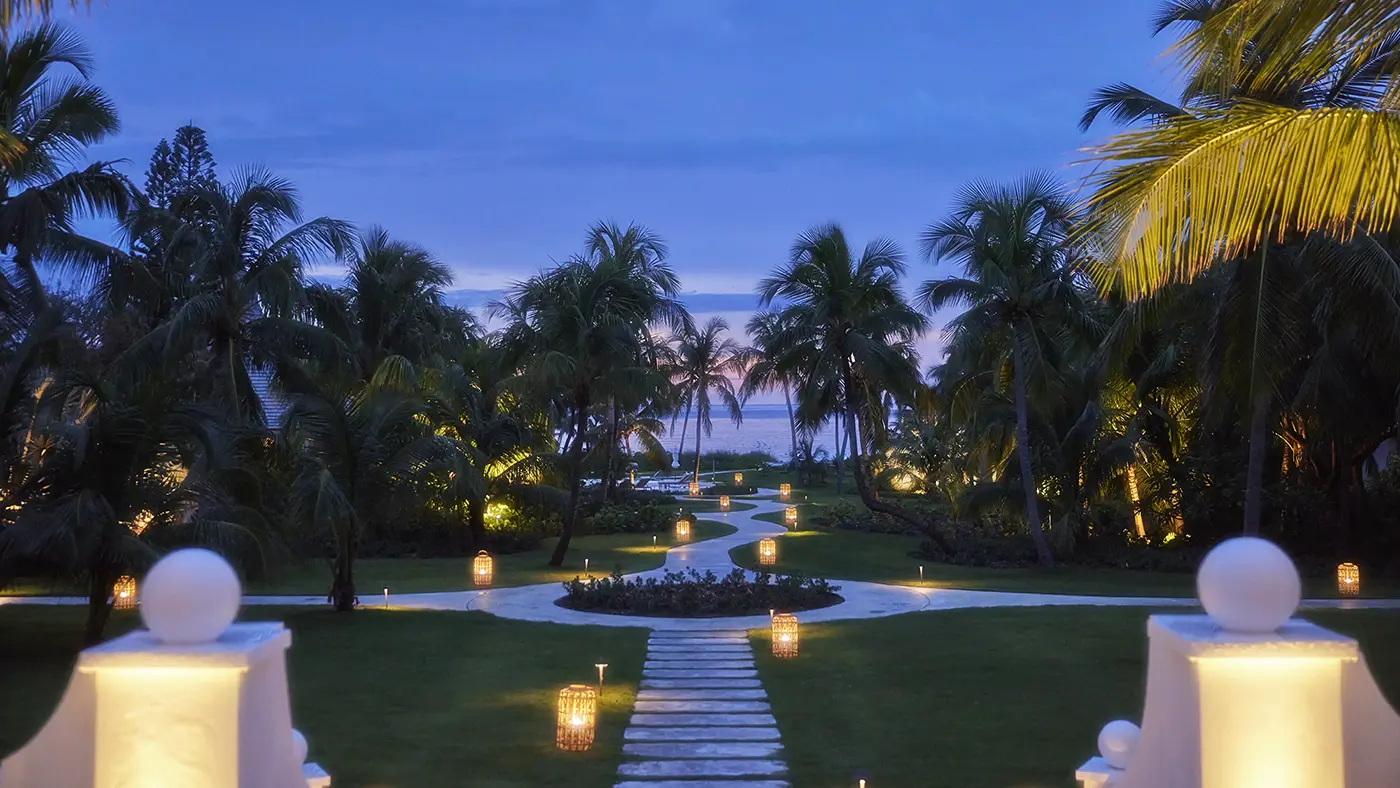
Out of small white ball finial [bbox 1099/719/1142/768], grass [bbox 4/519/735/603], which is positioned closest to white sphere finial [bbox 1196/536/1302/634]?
small white ball finial [bbox 1099/719/1142/768]

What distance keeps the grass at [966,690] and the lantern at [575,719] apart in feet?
4.90

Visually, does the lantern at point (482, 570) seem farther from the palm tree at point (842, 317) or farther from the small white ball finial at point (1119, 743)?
the small white ball finial at point (1119, 743)

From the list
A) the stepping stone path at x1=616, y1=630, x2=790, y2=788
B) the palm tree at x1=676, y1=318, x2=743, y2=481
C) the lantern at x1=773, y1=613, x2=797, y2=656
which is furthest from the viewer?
the palm tree at x1=676, y1=318, x2=743, y2=481

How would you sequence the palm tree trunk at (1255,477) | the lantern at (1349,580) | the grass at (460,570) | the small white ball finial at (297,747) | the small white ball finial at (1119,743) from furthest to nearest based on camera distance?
the grass at (460,570) → the lantern at (1349,580) → the palm tree trunk at (1255,477) → the small white ball finial at (1119,743) → the small white ball finial at (297,747)

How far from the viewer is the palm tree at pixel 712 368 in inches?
1837

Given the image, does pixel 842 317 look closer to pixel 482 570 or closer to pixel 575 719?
pixel 482 570

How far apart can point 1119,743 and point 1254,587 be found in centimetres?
96

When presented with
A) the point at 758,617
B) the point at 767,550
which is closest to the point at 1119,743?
the point at 758,617

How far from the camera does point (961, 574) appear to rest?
2156 cm

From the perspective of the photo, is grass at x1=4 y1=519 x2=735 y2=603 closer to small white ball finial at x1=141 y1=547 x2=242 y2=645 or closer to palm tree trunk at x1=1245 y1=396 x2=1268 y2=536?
palm tree trunk at x1=1245 y1=396 x2=1268 y2=536

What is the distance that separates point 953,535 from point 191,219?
16.4 metres

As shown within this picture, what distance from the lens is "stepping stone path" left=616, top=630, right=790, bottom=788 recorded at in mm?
8031

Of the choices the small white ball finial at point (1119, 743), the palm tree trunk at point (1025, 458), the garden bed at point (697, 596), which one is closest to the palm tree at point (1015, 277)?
the palm tree trunk at point (1025, 458)

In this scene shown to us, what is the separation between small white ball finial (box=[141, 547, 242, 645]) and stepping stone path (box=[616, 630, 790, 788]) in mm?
4773
